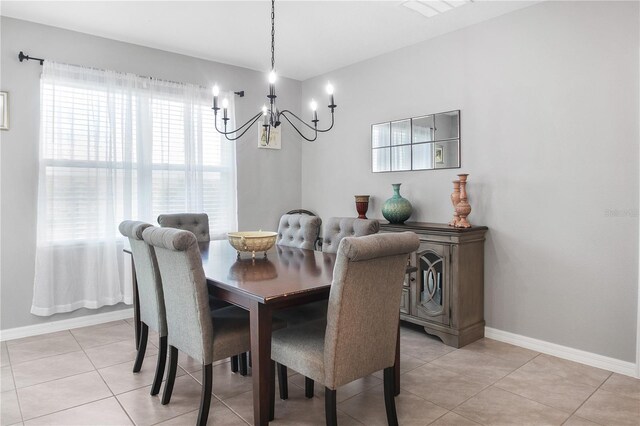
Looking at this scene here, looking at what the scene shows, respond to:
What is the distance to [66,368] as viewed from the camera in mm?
2781

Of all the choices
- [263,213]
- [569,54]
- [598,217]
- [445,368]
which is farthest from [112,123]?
[598,217]

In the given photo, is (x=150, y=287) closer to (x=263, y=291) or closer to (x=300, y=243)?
(x=263, y=291)

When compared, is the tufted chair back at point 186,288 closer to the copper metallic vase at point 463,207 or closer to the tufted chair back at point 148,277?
the tufted chair back at point 148,277

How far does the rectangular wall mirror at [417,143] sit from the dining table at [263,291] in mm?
1689

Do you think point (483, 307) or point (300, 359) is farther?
point (483, 307)

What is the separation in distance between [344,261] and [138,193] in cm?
289

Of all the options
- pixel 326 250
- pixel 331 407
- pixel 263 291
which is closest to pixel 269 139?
pixel 326 250

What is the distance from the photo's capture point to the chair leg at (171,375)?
2248 millimetres

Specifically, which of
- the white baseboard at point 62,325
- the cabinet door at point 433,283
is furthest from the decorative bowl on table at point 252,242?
the white baseboard at point 62,325

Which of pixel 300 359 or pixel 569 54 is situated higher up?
pixel 569 54

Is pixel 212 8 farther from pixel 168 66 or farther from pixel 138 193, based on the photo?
pixel 138 193

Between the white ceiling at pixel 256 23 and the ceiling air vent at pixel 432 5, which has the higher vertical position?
the white ceiling at pixel 256 23

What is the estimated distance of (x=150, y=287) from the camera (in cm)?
241

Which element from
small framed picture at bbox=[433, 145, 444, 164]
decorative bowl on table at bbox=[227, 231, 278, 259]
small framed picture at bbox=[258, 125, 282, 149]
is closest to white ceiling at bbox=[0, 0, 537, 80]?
small framed picture at bbox=[258, 125, 282, 149]
